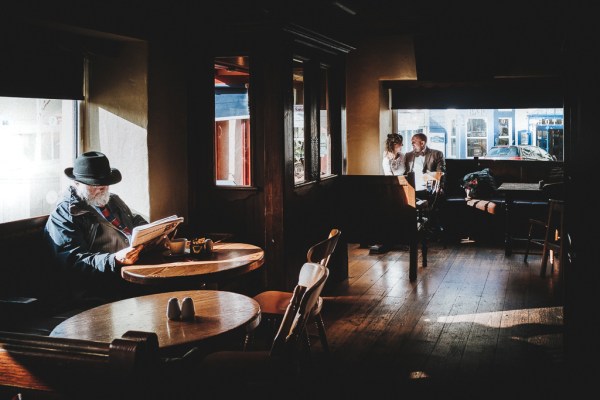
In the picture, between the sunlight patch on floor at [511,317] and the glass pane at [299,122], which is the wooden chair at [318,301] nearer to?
the sunlight patch on floor at [511,317]

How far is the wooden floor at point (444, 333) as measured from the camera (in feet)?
13.0

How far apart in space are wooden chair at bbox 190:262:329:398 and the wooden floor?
40.9 inches

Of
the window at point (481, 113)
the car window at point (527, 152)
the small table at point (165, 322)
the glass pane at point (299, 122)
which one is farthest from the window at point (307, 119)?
the car window at point (527, 152)

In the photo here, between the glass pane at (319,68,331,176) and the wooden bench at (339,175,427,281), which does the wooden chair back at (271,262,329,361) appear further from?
the wooden bench at (339,175,427,281)

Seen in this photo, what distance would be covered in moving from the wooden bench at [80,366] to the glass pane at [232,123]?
12.6ft

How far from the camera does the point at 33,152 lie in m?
4.51

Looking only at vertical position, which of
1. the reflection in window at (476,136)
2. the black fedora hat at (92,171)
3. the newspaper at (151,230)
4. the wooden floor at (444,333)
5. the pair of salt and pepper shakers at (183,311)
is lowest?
the wooden floor at (444,333)

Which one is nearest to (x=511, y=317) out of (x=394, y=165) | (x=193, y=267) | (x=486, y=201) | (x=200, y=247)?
(x=200, y=247)

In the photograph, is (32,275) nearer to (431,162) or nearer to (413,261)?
(413,261)

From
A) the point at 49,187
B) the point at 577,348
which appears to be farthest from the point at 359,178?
the point at 577,348

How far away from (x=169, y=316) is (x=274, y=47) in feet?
9.42

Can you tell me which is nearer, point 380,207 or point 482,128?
point 380,207

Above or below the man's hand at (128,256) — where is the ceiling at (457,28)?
above

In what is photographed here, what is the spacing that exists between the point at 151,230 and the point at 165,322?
1111mm
